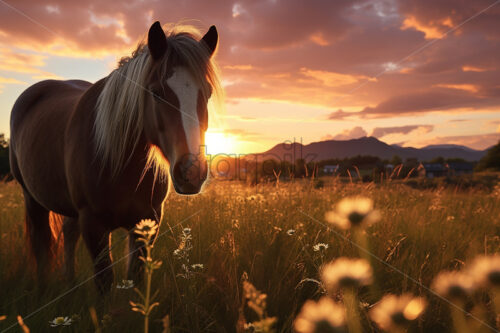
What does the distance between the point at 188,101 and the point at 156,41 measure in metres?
0.65

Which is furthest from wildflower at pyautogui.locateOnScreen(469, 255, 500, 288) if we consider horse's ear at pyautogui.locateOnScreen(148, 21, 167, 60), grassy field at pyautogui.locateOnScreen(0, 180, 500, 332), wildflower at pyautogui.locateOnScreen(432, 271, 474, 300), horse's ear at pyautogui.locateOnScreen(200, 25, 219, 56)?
horse's ear at pyautogui.locateOnScreen(200, 25, 219, 56)

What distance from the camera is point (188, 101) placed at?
243cm

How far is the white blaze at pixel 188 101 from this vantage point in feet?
7.66

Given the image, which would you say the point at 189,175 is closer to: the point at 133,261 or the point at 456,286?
the point at 133,261

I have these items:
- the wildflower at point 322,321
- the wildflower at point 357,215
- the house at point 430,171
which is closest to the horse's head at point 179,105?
the wildflower at point 357,215

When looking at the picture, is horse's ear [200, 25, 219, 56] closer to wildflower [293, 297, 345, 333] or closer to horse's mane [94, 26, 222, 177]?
horse's mane [94, 26, 222, 177]

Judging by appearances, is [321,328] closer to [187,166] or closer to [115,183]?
[187,166]

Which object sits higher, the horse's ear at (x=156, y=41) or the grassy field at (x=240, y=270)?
the horse's ear at (x=156, y=41)

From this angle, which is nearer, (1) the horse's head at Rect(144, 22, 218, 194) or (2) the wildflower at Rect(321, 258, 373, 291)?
(2) the wildflower at Rect(321, 258, 373, 291)

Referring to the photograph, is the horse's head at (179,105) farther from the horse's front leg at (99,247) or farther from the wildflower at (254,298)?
the wildflower at (254,298)

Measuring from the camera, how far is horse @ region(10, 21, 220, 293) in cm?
244

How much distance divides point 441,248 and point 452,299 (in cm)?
307

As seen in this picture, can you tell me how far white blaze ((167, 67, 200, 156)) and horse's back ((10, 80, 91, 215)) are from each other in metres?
1.67

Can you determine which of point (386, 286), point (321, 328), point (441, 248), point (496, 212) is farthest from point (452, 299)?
point (496, 212)
